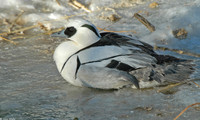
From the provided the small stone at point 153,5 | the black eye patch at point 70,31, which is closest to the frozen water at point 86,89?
the small stone at point 153,5

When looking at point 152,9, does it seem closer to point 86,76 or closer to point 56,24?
point 56,24

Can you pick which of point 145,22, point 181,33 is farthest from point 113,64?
point 181,33

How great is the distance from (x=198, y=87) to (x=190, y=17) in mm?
2229

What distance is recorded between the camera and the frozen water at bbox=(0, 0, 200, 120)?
3.25 meters

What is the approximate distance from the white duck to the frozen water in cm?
13

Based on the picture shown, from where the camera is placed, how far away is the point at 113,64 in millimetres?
3654

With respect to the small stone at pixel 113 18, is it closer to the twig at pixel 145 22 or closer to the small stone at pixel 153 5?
the small stone at pixel 153 5

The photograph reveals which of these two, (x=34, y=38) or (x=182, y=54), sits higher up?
(x=182, y=54)

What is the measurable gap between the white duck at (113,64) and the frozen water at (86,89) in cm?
13

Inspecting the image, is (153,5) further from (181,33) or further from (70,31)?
(70,31)

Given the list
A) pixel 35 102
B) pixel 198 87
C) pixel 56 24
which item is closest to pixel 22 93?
pixel 35 102

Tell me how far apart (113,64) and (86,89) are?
483 millimetres

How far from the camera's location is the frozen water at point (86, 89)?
3248 mm

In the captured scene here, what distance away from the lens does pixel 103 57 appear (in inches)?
144
